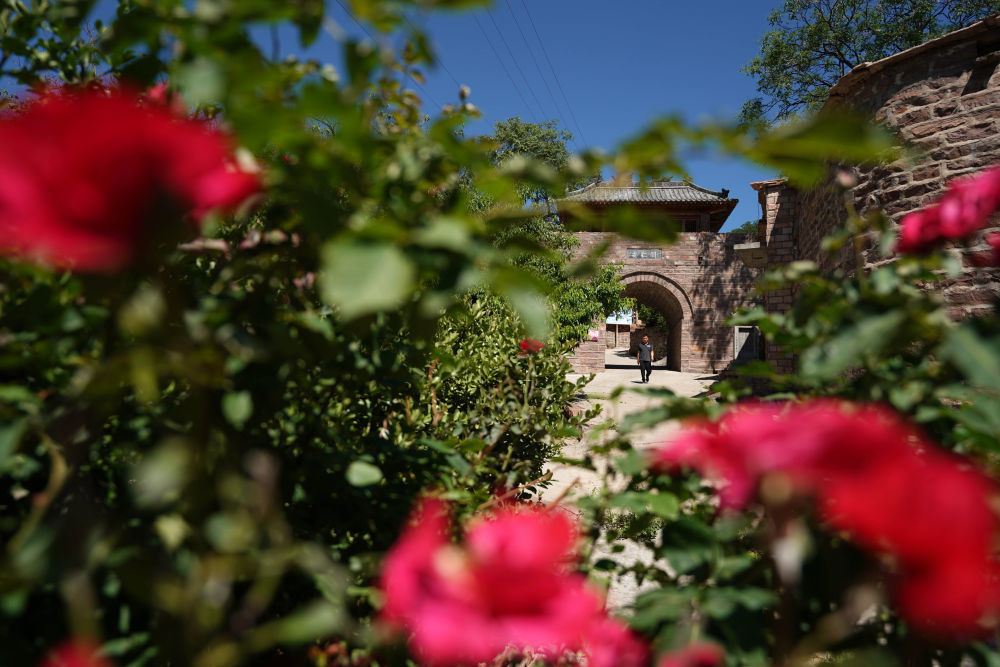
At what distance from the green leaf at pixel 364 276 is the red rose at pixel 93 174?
4.3 inches

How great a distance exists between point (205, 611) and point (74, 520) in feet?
0.75

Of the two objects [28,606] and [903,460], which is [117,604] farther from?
[903,460]

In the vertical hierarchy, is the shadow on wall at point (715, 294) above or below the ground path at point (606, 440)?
above

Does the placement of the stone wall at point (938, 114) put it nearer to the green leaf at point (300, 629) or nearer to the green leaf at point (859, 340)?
the green leaf at point (859, 340)

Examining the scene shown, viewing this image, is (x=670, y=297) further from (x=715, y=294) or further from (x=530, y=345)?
(x=530, y=345)

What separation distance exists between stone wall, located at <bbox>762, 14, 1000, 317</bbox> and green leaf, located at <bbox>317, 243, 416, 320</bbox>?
4.30m

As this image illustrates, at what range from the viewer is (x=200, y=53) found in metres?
0.45

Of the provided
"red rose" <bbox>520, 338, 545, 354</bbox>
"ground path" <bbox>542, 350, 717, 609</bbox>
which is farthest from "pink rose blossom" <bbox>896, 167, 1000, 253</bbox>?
"red rose" <bbox>520, 338, 545, 354</bbox>

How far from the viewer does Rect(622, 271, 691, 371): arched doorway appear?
1614cm

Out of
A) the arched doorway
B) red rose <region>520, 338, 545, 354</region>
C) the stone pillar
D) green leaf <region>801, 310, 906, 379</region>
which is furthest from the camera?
the arched doorway

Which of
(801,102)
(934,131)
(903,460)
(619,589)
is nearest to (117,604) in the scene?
(903,460)

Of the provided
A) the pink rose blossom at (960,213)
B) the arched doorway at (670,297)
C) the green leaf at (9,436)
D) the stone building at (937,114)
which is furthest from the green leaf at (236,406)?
the arched doorway at (670,297)

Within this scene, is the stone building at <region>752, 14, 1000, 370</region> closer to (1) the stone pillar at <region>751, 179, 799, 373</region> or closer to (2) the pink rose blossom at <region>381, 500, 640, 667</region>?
(1) the stone pillar at <region>751, 179, 799, 373</region>

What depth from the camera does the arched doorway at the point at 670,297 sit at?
635 inches
